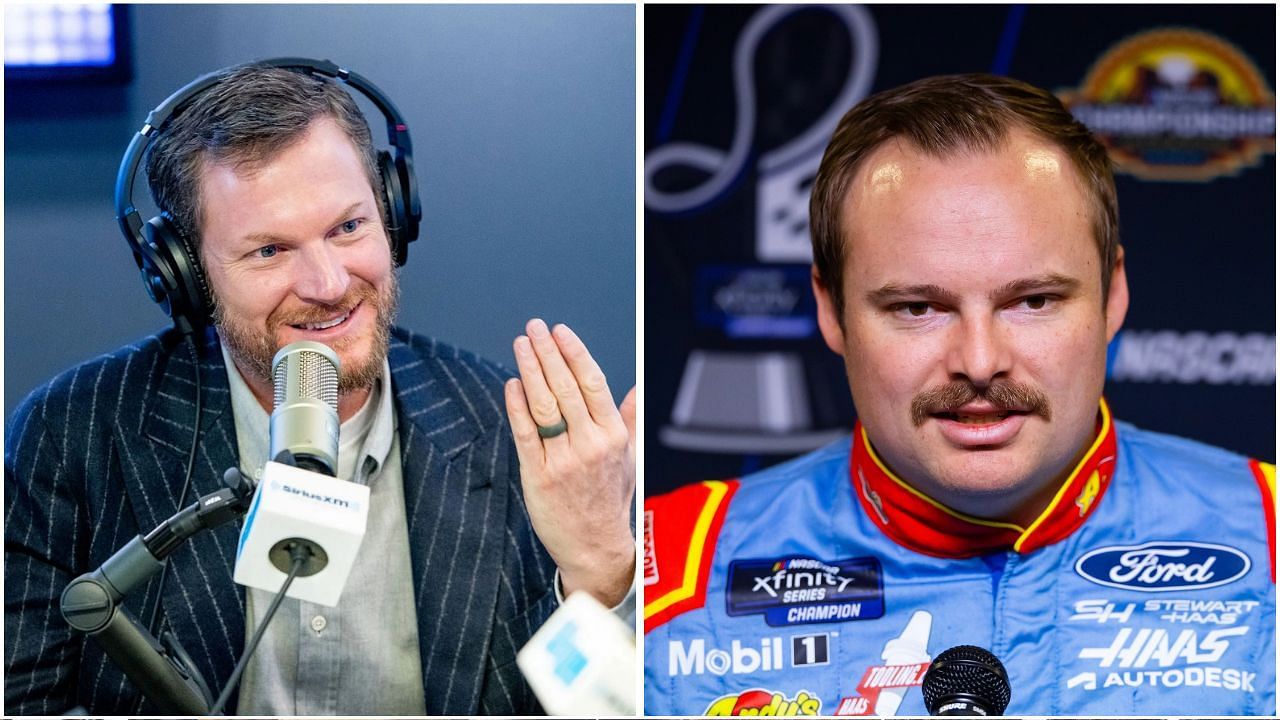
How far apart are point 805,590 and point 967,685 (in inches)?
20.5

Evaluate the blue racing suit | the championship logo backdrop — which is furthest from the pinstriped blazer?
the championship logo backdrop

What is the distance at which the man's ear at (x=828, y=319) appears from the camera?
8.01 feet

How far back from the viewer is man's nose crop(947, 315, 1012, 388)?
2240 millimetres

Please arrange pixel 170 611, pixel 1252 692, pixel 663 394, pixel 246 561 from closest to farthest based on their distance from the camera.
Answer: pixel 246 561, pixel 170 611, pixel 1252 692, pixel 663 394

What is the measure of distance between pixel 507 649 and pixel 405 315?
0.58m

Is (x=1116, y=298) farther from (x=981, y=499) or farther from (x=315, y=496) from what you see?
(x=315, y=496)

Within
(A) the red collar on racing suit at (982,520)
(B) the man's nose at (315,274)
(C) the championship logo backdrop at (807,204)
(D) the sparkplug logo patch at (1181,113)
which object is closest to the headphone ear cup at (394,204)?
(B) the man's nose at (315,274)

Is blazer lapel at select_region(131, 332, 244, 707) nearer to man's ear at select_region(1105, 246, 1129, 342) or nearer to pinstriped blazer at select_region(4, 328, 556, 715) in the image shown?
pinstriped blazer at select_region(4, 328, 556, 715)

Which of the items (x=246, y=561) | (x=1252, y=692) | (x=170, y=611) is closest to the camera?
(x=246, y=561)

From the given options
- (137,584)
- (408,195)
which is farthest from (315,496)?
(408,195)

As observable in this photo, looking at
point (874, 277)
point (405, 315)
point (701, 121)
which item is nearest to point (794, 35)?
point (701, 121)

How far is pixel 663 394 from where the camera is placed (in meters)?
2.68

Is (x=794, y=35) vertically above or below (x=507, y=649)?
above

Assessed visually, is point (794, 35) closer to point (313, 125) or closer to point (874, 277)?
point (874, 277)
